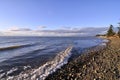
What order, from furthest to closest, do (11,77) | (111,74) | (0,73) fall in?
(0,73) → (11,77) → (111,74)

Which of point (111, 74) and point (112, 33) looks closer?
point (111, 74)

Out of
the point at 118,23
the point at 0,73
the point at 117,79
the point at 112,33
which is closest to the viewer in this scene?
the point at 117,79

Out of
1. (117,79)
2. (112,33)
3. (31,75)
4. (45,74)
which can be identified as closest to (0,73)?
(31,75)

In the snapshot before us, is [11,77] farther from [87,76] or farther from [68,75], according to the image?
[87,76]

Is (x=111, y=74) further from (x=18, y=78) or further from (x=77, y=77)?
(x=18, y=78)

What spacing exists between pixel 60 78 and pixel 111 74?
137 inches

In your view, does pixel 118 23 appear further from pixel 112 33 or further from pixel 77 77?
pixel 77 77

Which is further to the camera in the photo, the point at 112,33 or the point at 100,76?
the point at 112,33

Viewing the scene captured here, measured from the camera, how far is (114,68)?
14258 millimetres

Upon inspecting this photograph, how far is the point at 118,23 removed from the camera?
96.4 meters

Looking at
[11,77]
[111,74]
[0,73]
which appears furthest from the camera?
[0,73]

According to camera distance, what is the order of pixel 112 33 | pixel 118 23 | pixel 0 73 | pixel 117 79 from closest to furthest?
pixel 117 79 < pixel 0 73 < pixel 118 23 < pixel 112 33

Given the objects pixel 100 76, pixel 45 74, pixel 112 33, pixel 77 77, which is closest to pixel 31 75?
pixel 45 74

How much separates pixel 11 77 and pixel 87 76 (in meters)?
5.43
